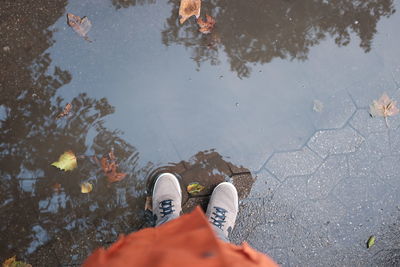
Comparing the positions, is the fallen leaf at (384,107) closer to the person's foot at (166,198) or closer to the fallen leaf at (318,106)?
the fallen leaf at (318,106)

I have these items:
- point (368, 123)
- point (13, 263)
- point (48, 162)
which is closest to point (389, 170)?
point (368, 123)

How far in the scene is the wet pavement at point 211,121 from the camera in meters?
2.58

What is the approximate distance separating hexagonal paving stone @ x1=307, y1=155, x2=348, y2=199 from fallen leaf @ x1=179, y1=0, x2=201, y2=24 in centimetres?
142

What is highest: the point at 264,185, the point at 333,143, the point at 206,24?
the point at 206,24

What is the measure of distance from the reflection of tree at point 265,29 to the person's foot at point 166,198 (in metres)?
0.88

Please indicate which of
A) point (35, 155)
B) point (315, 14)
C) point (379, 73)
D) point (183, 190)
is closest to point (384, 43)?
point (379, 73)

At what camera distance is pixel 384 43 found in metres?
2.77

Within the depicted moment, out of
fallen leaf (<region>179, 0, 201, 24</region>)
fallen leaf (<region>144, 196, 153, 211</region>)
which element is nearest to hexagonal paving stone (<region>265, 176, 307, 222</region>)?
fallen leaf (<region>144, 196, 153, 211</region>)

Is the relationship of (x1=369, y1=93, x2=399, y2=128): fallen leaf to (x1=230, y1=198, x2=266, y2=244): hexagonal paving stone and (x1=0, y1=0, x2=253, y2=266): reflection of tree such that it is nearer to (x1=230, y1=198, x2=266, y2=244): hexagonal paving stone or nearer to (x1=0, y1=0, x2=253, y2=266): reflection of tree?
(x1=230, y1=198, x2=266, y2=244): hexagonal paving stone

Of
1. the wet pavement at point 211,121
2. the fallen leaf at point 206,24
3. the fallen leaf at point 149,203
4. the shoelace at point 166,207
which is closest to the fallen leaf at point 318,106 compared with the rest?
the wet pavement at point 211,121

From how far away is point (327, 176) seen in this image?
2.68m

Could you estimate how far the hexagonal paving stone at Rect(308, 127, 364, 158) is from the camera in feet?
8.81

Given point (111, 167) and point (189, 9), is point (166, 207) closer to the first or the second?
point (111, 167)

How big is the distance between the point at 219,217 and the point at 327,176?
0.84 metres
